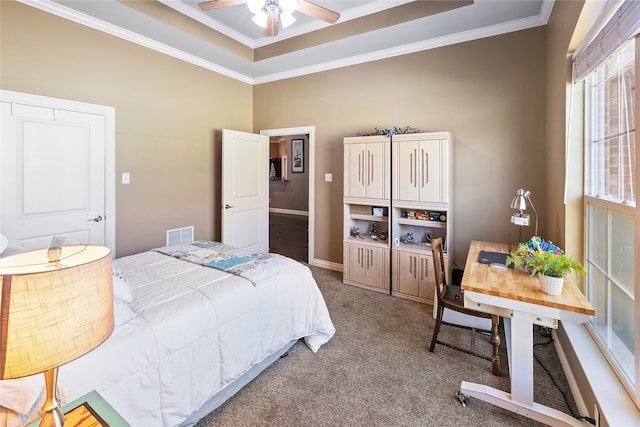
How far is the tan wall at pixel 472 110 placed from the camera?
10.1 ft

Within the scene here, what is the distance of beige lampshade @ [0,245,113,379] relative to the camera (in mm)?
644

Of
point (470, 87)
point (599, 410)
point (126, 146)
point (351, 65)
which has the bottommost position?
point (599, 410)

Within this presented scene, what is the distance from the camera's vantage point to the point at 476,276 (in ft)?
6.20

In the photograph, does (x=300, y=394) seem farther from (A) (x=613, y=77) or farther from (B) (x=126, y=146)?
(B) (x=126, y=146)

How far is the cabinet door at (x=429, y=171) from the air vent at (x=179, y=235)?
3044 millimetres

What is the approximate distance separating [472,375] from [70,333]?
7.58 ft

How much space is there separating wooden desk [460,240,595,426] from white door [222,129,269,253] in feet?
10.8

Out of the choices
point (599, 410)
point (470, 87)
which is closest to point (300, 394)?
point (599, 410)

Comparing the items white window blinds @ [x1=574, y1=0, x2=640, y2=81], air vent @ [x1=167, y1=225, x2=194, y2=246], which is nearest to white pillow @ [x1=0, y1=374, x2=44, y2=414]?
white window blinds @ [x1=574, y1=0, x2=640, y2=81]

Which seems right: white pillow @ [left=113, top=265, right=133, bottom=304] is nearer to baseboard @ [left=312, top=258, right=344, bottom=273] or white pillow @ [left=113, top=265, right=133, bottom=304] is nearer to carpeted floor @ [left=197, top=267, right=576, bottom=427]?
carpeted floor @ [left=197, top=267, right=576, bottom=427]

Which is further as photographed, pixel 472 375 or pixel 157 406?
pixel 472 375

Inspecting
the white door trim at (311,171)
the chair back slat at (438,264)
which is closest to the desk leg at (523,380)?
the chair back slat at (438,264)

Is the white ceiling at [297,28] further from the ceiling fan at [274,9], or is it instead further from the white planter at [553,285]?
the white planter at [553,285]

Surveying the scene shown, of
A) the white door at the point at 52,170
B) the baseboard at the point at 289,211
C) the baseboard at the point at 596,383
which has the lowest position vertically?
the baseboard at the point at 596,383
